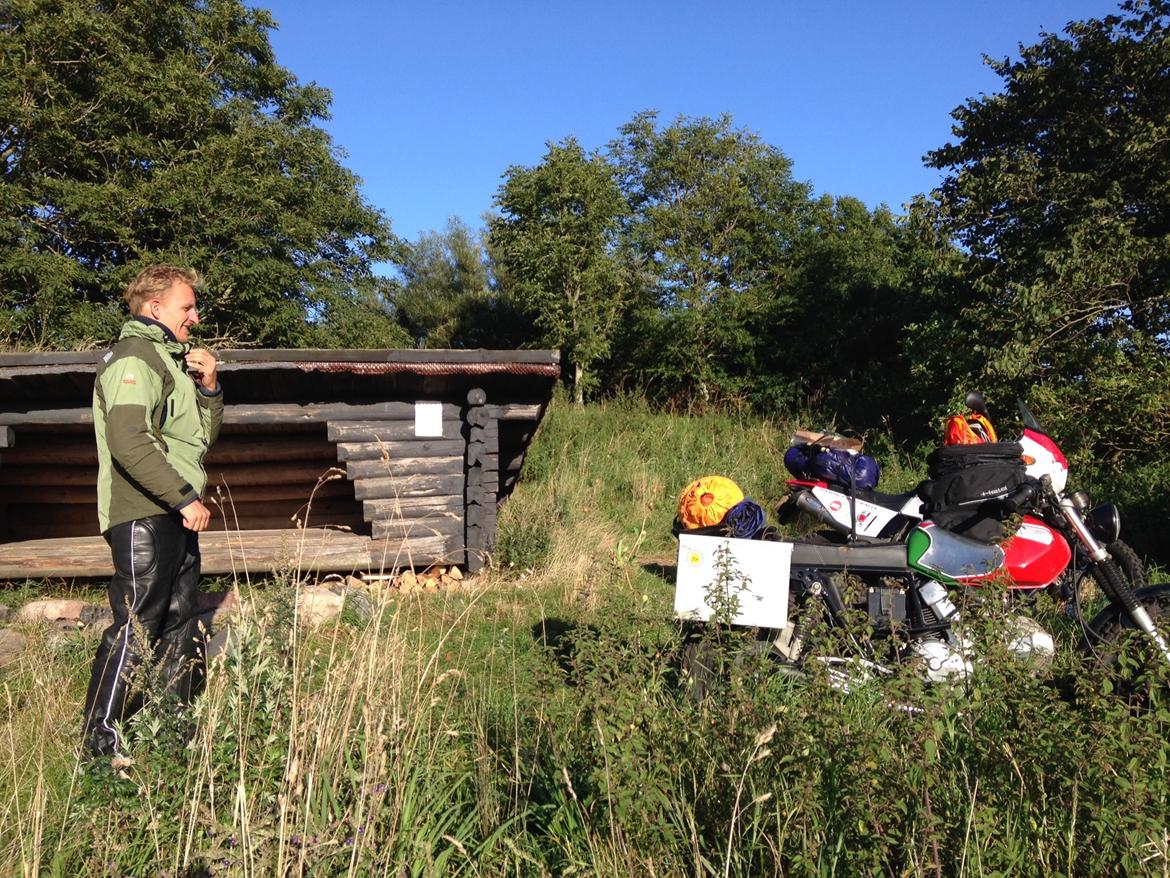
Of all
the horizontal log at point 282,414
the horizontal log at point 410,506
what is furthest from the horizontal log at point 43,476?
the horizontal log at point 410,506

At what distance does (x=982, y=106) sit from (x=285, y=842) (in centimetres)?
1521

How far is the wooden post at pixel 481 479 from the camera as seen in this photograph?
805cm

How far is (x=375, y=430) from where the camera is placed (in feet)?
25.9

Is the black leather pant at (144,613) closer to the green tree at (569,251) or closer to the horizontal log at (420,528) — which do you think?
the horizontal log at (420,528)

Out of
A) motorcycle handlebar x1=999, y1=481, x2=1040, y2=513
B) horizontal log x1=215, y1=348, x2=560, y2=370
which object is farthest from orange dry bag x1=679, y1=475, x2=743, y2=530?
horizontal log x1=215, y1=348, x2=560, y2=370

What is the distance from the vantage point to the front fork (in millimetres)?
3955

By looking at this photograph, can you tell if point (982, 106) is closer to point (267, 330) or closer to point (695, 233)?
point (695, 233)

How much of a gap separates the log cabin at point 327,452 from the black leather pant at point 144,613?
3265mm

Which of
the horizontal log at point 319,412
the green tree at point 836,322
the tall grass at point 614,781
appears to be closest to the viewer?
the tall grass at point 614,781

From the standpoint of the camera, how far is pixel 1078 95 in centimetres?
1270

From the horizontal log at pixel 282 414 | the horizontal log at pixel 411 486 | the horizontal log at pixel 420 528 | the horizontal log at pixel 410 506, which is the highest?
the horizontal log at pixel 282 414

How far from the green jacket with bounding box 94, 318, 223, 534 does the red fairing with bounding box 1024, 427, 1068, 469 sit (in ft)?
13.6

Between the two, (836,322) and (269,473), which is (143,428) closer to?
(269,473)

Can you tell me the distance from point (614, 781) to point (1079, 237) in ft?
35.9
